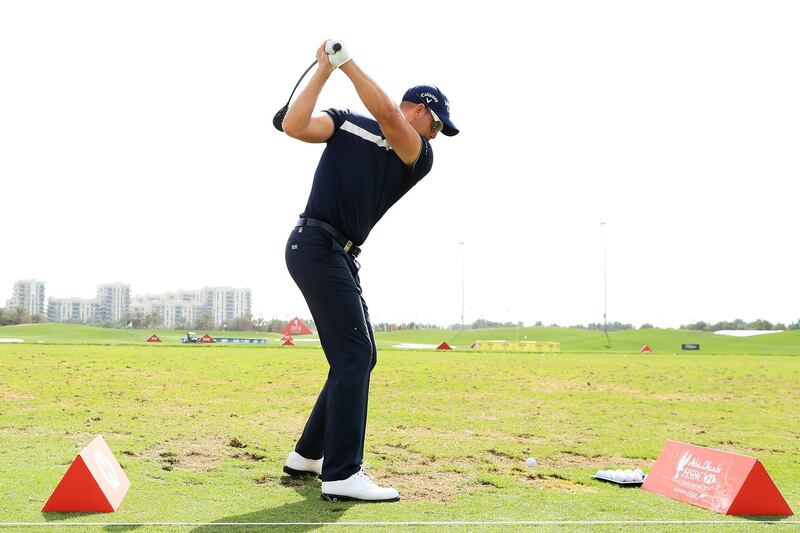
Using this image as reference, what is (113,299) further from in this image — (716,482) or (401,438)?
(716,482)

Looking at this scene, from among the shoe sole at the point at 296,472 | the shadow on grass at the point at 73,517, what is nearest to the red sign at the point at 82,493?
the shadow on grass at the point at 73,517

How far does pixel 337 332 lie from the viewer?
16.7 ft

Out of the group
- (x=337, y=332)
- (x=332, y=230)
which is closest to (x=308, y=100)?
(x=332, y=230)

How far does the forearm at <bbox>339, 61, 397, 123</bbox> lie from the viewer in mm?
4504

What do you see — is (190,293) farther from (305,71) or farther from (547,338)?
(305,71)

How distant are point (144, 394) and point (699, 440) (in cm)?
788

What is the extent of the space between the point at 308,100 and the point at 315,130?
27 cm

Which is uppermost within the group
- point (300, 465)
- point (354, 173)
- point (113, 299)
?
point (113, 299)

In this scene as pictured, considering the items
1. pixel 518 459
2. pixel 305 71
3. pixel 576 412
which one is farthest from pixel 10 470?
pixel 576 412

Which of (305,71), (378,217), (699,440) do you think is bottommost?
(699,440)

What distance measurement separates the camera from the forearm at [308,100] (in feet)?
14.7

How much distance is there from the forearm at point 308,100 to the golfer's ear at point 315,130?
0.07 metres

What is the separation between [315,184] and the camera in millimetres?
5121

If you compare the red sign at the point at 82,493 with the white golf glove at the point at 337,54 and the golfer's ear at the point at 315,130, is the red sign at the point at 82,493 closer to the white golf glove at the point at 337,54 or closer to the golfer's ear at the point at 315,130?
the golfer's ear at the point at 315,130
